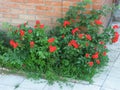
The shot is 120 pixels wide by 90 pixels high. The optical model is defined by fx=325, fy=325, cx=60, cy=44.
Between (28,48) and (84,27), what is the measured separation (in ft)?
2.75

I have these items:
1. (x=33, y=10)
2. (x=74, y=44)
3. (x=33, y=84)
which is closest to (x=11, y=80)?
(x=33, y=84)

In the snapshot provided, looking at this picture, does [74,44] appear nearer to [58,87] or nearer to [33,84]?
[58,87]

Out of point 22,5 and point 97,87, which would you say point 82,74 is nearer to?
point 97,87

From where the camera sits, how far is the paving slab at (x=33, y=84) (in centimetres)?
412

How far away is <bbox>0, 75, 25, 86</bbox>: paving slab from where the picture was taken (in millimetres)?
4234

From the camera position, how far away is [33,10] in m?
4.83

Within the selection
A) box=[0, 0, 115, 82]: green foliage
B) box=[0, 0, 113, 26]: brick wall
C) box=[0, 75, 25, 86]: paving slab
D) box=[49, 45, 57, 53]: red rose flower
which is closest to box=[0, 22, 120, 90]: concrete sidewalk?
box=[0, 75, 25, 86]: paving slab

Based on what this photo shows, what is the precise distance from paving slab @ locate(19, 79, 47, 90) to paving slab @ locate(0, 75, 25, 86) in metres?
0.08

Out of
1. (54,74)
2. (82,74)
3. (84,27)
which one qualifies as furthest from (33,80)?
(84,27)

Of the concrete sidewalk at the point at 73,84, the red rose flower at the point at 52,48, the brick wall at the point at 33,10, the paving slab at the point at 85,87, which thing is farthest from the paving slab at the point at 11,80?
the brick wall at the point at 33,10

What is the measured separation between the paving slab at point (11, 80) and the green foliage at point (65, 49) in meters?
0.14

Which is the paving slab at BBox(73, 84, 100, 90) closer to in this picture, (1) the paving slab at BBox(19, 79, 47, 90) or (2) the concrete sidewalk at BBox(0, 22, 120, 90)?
(2) the concrete sidewalk at BBox(0, 22, 120, 90)

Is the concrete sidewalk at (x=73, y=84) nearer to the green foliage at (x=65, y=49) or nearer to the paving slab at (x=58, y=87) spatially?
the paving slab at (x=58, y=87)

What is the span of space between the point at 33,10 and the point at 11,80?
1.14 metres
